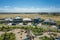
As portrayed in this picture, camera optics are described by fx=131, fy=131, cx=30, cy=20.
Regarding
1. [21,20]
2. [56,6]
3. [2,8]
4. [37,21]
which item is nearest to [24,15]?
[21,20]

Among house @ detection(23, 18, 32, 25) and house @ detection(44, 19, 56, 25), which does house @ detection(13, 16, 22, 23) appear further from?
house @ detection(44, 19, 56, 25)

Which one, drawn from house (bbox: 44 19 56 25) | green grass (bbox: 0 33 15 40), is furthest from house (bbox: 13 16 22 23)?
house (bbox: 44 19 56 25)

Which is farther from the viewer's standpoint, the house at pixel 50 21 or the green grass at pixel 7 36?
the house at pixel 50 21

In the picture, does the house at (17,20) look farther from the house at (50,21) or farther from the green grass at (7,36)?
the house at (50,21)

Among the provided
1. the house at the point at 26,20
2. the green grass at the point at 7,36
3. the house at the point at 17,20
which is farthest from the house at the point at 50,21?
the green grass at the point at 7,36

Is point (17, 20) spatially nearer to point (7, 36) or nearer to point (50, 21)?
point (7, 36)

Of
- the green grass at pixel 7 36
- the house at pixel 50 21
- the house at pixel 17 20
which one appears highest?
the house at pixel 17 20

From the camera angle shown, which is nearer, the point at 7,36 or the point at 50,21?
the point at 7,36

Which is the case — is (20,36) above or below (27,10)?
below

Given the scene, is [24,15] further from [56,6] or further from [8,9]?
[56,6]

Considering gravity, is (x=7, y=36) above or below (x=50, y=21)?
below

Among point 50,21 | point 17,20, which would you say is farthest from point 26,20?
point 50,21
